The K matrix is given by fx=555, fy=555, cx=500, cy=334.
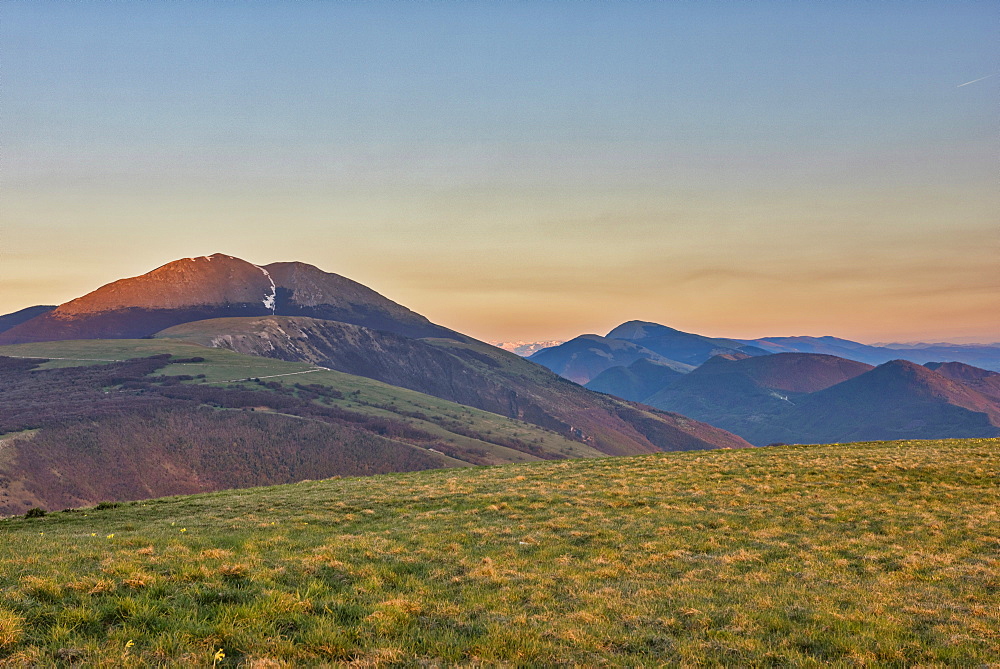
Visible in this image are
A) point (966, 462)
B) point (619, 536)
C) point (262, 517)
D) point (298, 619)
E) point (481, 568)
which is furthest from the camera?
point (966, 462)

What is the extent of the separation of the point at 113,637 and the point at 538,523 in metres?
16.9

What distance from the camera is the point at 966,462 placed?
3697cm

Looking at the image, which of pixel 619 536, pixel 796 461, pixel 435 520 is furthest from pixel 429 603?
pixel 796 461

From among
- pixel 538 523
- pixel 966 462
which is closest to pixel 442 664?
pixel 538 523

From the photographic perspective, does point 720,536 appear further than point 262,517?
No

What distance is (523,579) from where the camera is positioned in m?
15.9

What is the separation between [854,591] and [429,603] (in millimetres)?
11556

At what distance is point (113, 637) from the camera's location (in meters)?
10.6

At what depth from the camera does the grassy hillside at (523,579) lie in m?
10.7

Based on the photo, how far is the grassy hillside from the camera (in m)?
10.7

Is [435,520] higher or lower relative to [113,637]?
lower

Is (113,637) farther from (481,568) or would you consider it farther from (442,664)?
(481,568)

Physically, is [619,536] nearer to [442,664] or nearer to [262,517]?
[442,664]

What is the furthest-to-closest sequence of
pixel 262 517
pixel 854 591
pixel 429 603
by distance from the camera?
pixel 262 517
pixel 854 591
pixel 429 603
